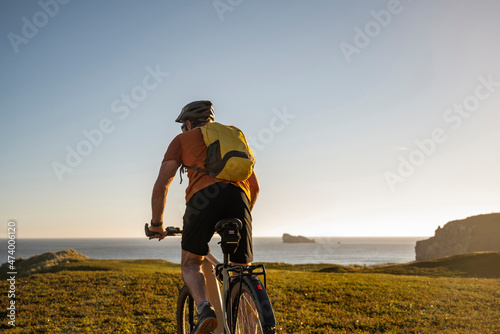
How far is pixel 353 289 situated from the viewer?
479 inches

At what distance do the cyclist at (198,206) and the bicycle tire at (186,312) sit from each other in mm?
924

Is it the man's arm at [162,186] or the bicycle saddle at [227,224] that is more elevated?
the man's arm at [162,186]

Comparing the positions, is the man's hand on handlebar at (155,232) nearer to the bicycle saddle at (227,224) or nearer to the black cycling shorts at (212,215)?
the black cycling shorts at (212,215)

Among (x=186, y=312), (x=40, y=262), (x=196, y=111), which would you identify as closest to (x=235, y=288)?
(x=186, y=312)

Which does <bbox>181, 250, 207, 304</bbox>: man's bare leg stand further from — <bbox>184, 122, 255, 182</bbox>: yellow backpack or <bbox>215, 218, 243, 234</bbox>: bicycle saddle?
<bbox>184, 122, 255, 182</bbox>: yellow backpack

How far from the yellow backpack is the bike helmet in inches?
14.3

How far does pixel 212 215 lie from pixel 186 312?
5.84 ft

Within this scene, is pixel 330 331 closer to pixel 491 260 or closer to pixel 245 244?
pixel 245 244

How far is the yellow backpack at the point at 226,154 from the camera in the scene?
11.4 ft

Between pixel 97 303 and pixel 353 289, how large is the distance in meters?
7.82

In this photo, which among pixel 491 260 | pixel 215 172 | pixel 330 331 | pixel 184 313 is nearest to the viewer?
pixel 215 172

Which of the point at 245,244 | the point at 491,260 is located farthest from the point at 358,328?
the point at 491,260

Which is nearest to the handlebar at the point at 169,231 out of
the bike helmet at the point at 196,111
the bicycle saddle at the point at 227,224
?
the bicycle saddle at the point at 227,224

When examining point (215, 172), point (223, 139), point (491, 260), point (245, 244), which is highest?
point (223, 139)
